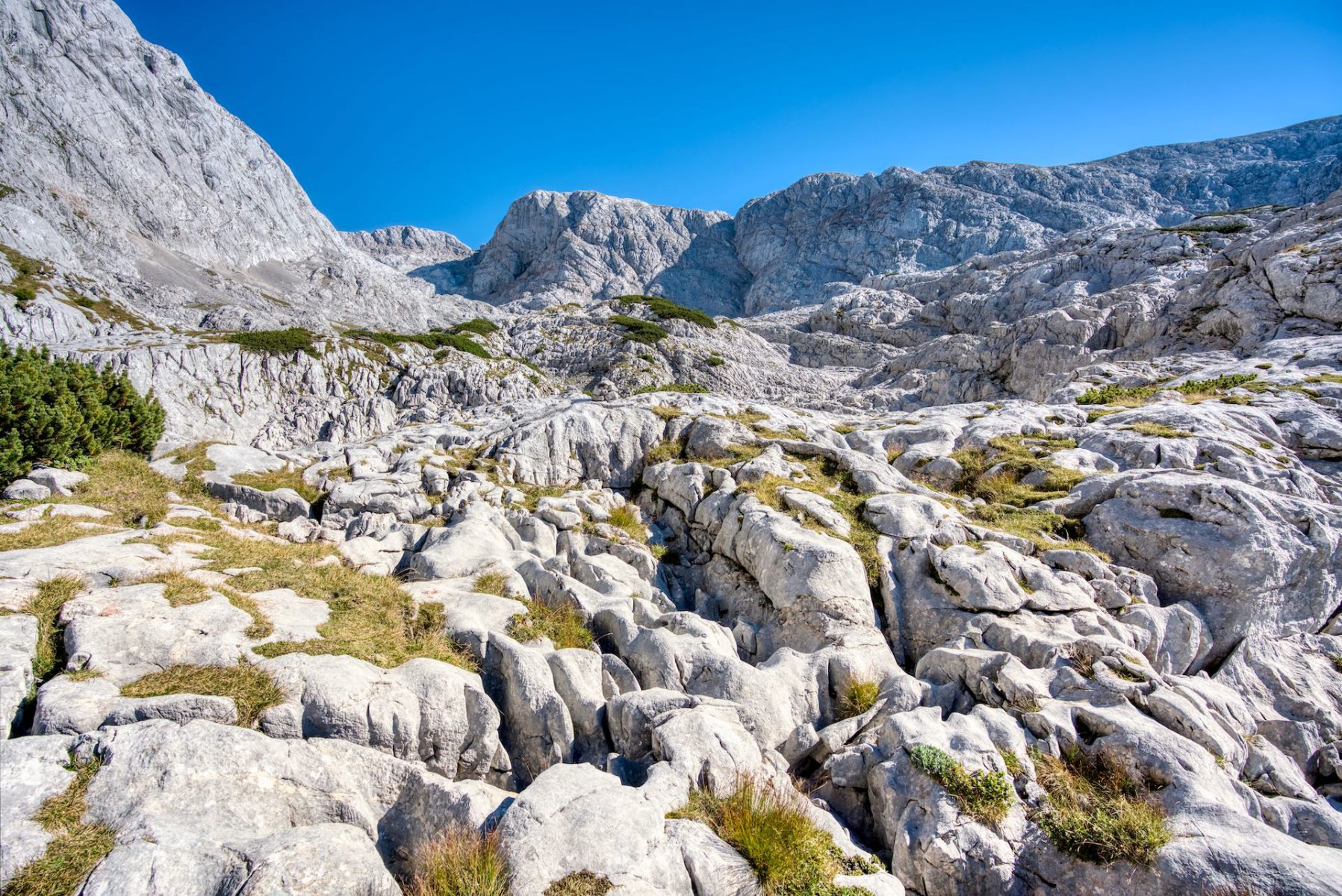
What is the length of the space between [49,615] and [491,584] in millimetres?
6833

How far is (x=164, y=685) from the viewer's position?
24.0 feet

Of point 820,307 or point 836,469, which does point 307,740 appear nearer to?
point 836,469

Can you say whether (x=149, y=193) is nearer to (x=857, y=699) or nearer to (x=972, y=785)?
(x=857, y=699)

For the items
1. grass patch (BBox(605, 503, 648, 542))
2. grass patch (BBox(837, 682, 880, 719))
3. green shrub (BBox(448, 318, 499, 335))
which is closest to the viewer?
grass patch (BBox(837, 682, 880, 719))

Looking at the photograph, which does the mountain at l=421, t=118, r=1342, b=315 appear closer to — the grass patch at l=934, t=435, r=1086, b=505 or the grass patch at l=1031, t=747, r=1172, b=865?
the grass patch at l=934, t=435, r=1086, b=505

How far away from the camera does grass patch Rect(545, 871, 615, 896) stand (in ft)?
19.2

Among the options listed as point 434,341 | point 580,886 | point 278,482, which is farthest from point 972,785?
point 434,341

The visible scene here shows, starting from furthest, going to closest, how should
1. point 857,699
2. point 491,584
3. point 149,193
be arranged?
point 149,193
point 491,584
point 857,699

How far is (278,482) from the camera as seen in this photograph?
59.1 ft

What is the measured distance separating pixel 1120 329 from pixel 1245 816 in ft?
206

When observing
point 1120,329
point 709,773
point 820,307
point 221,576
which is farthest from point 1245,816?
point 820,307

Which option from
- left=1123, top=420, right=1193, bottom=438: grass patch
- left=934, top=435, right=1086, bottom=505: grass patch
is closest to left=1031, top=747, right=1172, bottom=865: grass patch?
left=934, top=435, right=1086, bottom=505: grass patch

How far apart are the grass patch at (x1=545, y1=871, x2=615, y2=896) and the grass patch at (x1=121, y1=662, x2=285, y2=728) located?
179 inches

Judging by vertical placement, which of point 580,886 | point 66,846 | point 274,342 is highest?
point 274,342
